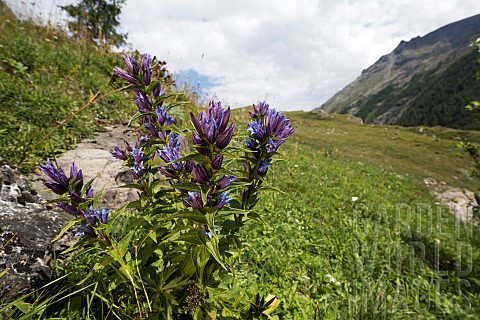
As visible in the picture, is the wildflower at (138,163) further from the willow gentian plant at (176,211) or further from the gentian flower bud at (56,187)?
the gentian flower bud at (56,187)

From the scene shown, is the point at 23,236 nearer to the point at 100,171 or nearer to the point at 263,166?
the point at 100,171

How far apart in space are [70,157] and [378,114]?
20673cm

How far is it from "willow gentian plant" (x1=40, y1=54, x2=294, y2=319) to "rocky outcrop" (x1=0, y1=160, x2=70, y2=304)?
1.50 feet

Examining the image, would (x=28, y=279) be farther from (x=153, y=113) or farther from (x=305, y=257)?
(x=305, y=257)

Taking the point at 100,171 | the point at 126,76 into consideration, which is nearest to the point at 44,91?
the point at 100,171

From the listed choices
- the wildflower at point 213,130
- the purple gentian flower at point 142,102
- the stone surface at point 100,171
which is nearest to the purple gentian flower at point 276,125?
the wildflower at point 213,130

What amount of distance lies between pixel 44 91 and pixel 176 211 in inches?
213

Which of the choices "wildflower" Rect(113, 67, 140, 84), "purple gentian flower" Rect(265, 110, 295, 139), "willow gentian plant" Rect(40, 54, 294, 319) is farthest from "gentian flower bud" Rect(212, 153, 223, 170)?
"wildflower" Rect(113, 67, 140, 84)

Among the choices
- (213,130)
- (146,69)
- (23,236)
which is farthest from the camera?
(23,236)

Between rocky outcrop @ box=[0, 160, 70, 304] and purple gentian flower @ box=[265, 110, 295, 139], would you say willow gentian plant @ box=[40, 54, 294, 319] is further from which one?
rocky outcrop @ box=[0, 160, 70, 304]

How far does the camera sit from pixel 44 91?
5422 millimetres

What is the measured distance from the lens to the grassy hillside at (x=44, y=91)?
4047 millimetres

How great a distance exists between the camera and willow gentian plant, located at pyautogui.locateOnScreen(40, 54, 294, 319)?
142 centimetres

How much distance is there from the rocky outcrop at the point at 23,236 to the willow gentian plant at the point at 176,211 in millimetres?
457
